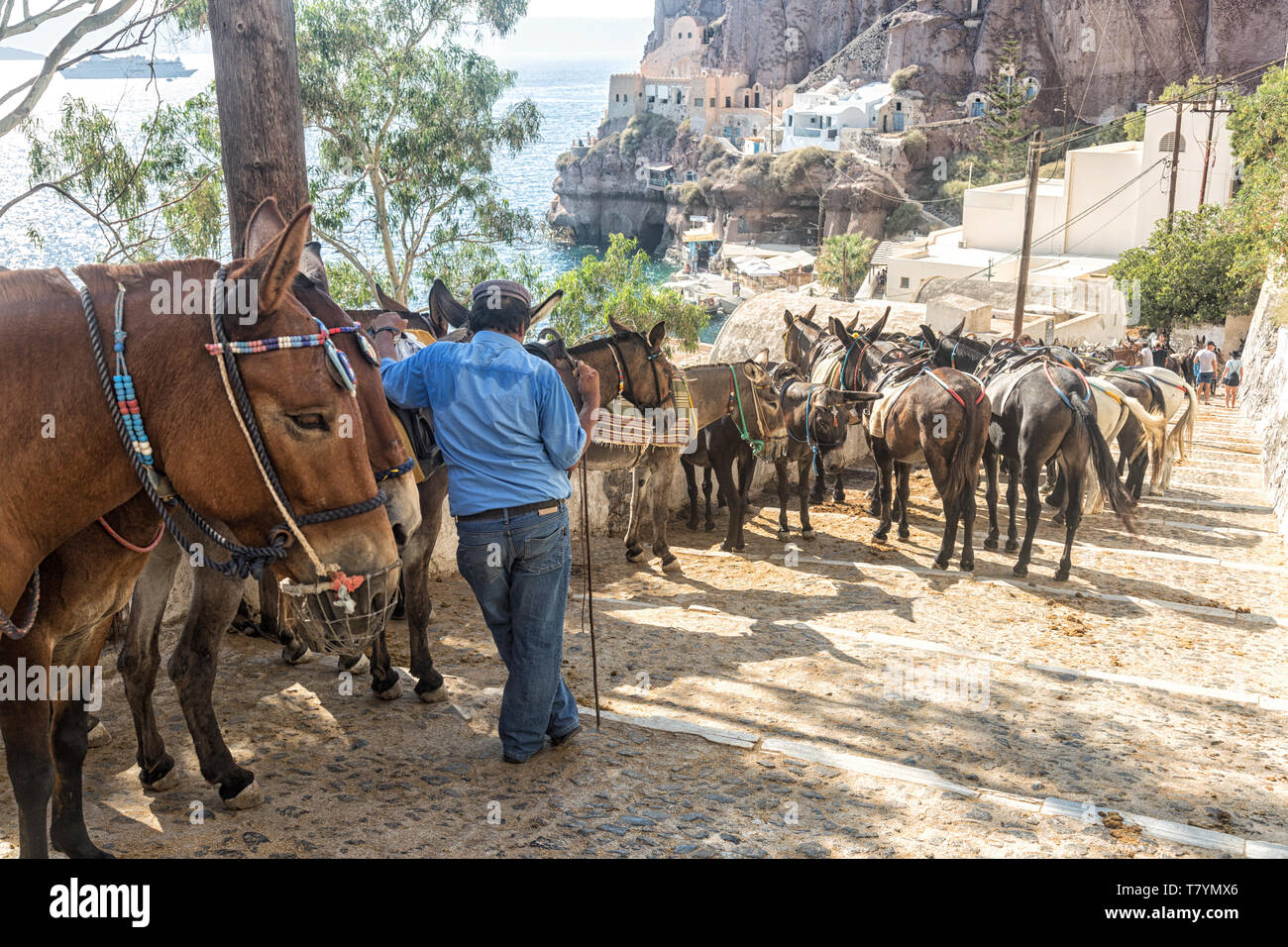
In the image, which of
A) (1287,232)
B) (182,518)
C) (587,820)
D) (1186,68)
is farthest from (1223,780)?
(1186,68)

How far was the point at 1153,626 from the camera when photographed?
8.48 m

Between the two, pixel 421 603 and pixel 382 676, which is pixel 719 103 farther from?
pixel 382 676

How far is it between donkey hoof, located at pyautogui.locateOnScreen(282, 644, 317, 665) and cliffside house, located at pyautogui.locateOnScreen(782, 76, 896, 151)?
339 feet

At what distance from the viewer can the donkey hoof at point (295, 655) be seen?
232 inches

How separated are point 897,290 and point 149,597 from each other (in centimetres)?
5123

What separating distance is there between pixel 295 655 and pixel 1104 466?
314 inches

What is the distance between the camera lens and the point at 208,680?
13.9ft

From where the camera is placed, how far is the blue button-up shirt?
4293mm

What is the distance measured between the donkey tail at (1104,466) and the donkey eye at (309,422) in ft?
30.4

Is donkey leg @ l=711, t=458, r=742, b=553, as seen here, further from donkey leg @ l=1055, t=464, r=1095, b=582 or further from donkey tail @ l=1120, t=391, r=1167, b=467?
donkey tail @ l=1120, t=391, r=1167, b=467

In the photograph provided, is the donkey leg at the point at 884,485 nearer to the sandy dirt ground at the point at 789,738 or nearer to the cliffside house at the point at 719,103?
the sandy dirt ground at the point at 789,738

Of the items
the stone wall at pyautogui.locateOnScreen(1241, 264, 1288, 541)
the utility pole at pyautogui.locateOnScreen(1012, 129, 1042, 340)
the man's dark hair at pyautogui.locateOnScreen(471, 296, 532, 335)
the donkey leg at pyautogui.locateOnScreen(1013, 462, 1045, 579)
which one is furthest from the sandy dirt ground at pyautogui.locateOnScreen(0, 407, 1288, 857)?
the utility pole at pyautogui.locateOnScreen(1012, 129, 1042, 340)

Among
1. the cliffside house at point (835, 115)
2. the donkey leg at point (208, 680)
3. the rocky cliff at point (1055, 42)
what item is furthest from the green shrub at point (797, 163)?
the donkey leg at point (208, 680)

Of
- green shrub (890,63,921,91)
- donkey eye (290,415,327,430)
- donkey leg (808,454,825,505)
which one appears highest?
green shrub (890,63,921,91)
